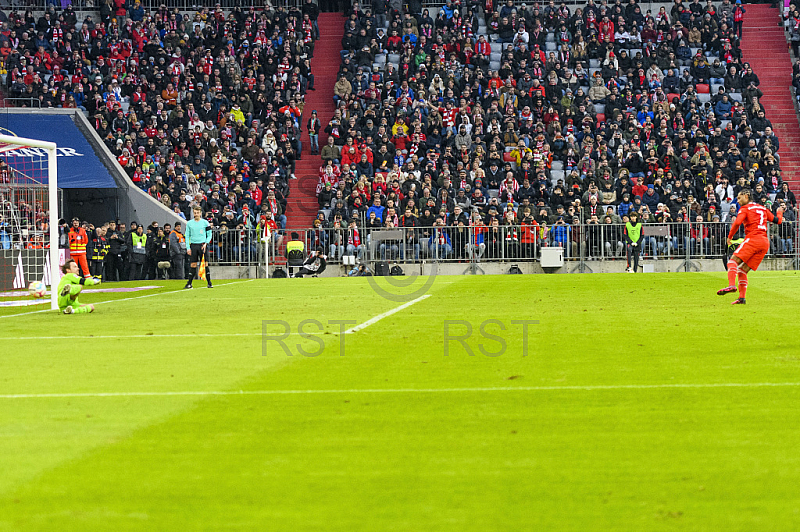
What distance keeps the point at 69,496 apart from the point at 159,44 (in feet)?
121

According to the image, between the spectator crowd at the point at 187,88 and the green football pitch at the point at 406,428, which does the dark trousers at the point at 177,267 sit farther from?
the green football pitch at the point at 406,428

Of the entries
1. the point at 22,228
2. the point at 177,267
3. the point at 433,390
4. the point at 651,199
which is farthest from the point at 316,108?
the point at 433,390

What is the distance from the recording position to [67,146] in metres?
32.8

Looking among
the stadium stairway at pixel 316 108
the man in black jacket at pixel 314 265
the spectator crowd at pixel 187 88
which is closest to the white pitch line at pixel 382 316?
the man in black jacket at pixel 314 265

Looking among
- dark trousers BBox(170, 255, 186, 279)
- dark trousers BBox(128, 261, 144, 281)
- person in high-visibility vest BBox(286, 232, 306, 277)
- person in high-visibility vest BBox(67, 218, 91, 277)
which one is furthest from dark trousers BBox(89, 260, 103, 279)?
person in high-visibility vest BBox(286, 232, 306, 277)

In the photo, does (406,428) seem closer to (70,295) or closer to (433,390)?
(433,390)

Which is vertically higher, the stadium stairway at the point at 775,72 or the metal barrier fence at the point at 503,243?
the stadium stairway at the point at 775,72

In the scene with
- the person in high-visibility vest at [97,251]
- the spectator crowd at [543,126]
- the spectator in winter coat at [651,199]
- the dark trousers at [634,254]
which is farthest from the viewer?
the spectator in winter coat at [651,199]

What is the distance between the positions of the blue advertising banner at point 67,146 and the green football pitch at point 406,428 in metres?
21.8

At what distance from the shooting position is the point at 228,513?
3.63m

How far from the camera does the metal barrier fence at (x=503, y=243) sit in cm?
2945

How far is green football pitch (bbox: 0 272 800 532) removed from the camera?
12.0 feet

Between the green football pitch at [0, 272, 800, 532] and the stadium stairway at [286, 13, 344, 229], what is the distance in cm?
2291

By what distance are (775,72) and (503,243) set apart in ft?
61.9
